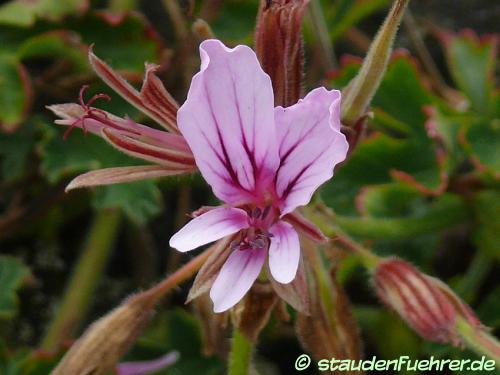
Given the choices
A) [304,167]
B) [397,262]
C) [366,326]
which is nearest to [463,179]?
[366,326]

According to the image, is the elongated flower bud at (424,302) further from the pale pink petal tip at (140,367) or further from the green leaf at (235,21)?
the green leaf at (235,21)

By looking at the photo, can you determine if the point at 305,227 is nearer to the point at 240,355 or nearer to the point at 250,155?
the point at 250,155

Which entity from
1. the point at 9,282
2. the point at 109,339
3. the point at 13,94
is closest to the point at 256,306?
the point at 109,339

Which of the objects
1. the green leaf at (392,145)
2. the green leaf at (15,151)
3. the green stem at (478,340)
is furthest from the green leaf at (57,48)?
the green stem at (478,340)

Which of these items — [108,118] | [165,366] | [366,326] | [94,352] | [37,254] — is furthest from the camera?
[37,254]

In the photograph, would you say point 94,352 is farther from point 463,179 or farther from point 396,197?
point 463,179

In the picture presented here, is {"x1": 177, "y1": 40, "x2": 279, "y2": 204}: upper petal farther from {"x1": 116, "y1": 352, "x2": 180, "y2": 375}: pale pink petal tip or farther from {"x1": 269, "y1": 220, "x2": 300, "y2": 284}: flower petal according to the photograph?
{"x1": 116, "y1": 352, "x2": 180, "y2": 375}: pale pink petal tip
